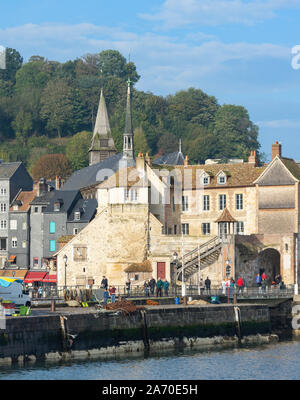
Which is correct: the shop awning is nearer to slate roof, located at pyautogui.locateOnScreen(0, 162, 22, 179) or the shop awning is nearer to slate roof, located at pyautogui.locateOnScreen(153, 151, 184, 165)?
slate roof, located at pyautogui.locateOnScreen(0, 162, 22, 179)

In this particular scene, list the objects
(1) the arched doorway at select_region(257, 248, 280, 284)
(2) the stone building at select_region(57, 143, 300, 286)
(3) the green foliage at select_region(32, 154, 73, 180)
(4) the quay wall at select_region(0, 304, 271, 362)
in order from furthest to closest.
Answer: (3) the green foliage at select_region(32, 154, 73, 180) < (1) the arched doorway at select_region(257, 248, 280, 284) < (2) the stone building at select_region(57, 143, 300, 286) < (4) the quay wall at select_region(0, 304, 271, 362)

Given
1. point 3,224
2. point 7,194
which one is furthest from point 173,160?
point 3,224

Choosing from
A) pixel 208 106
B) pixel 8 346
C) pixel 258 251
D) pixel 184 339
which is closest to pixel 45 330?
pixel 8 346

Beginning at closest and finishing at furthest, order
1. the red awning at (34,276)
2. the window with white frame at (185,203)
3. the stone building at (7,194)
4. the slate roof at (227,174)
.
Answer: the slate roof at (227,174)
the window with white frame at (185,203)
the red awning at (34,276)
the stone building at (7,194)

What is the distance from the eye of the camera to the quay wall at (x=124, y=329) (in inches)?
1930

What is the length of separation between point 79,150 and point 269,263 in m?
87.2

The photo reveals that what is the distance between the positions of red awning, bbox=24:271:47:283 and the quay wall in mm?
40983

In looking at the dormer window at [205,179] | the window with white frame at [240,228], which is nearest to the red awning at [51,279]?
the dormer window at [205,179]

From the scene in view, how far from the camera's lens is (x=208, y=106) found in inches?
7820

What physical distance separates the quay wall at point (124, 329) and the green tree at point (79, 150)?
329ft

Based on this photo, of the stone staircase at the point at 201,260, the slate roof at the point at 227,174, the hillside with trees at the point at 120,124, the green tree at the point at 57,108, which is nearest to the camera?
the stone staircase at the point at 201,260

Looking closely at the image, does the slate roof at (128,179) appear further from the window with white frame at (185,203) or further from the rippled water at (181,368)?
the rippled water at (181,368)

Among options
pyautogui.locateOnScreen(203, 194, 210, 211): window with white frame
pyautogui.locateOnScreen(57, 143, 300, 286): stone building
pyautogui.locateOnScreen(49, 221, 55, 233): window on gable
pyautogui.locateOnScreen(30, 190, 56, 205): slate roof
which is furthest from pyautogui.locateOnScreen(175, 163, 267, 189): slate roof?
pyautogui.locateOnScreen(30, 190, 56, 205): slate roof

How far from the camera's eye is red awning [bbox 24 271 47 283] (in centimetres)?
9819
